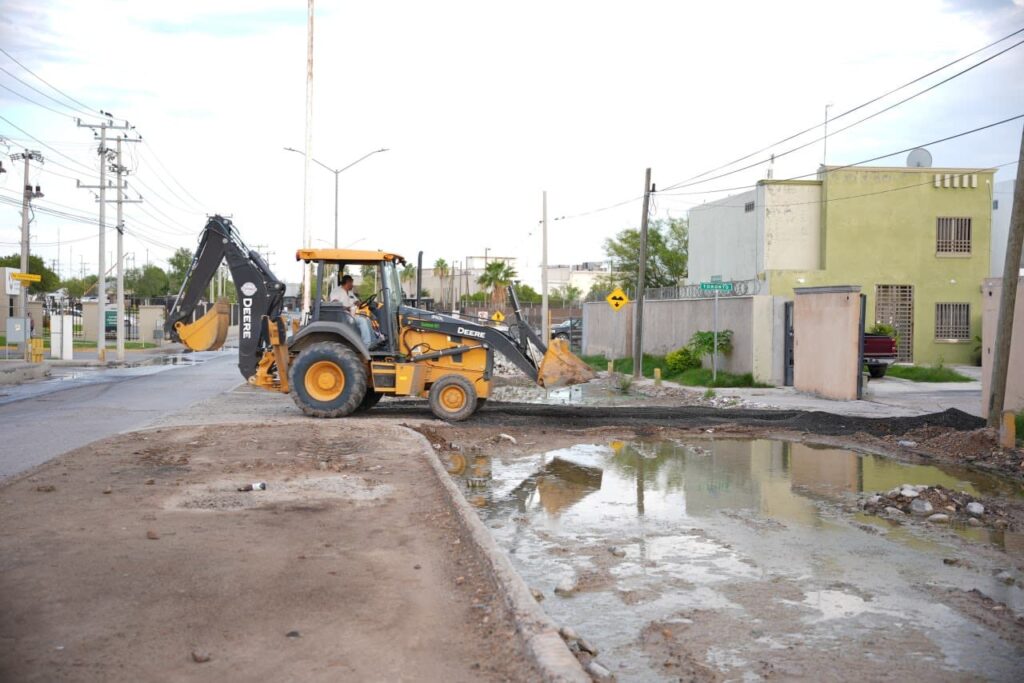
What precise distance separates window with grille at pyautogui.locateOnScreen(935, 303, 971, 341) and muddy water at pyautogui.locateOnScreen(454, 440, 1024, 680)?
22.5 metres

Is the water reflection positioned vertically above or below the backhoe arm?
below

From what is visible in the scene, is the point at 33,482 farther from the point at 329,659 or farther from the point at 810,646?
the point at 810,646

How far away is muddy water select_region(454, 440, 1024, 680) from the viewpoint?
5797 millimetres

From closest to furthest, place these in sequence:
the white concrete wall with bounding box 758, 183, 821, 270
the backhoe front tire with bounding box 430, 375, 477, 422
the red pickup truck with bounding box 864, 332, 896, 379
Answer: the backhoe front tire with bounding box 430, 375, 477, 422 → the red pickup truck with bounding box 864, 332, 896, 379 → the white concrete wall with bounding box 758, 183, 821, 270

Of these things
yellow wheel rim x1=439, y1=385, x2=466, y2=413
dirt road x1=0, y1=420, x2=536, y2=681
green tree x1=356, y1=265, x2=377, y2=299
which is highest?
green tree x1=356, y1=265, x2=377, y2=299

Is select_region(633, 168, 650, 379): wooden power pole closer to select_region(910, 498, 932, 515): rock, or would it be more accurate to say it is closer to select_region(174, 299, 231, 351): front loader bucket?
select_region(174, 299, 231, 351): front loader bucket

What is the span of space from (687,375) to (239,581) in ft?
74.2

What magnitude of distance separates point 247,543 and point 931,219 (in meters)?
31.7

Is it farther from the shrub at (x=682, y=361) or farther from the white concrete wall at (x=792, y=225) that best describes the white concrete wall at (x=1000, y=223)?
the shrub at (x=682, y=361)

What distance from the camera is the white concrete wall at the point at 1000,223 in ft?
126

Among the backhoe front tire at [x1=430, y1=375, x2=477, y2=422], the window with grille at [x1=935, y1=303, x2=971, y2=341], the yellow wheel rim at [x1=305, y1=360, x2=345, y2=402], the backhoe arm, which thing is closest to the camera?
the yellow wheel rim at [x1=305, y1=360, x2=345, y2=402]

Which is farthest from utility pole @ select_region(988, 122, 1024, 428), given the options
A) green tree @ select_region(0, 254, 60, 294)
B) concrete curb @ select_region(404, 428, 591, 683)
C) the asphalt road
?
green tree @ select_region(0, 254, 60, 294)

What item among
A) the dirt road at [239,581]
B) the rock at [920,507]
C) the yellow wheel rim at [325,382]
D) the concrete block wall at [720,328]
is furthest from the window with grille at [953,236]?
the dirt road at [239,581]

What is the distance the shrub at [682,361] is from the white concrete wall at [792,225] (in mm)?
8196
